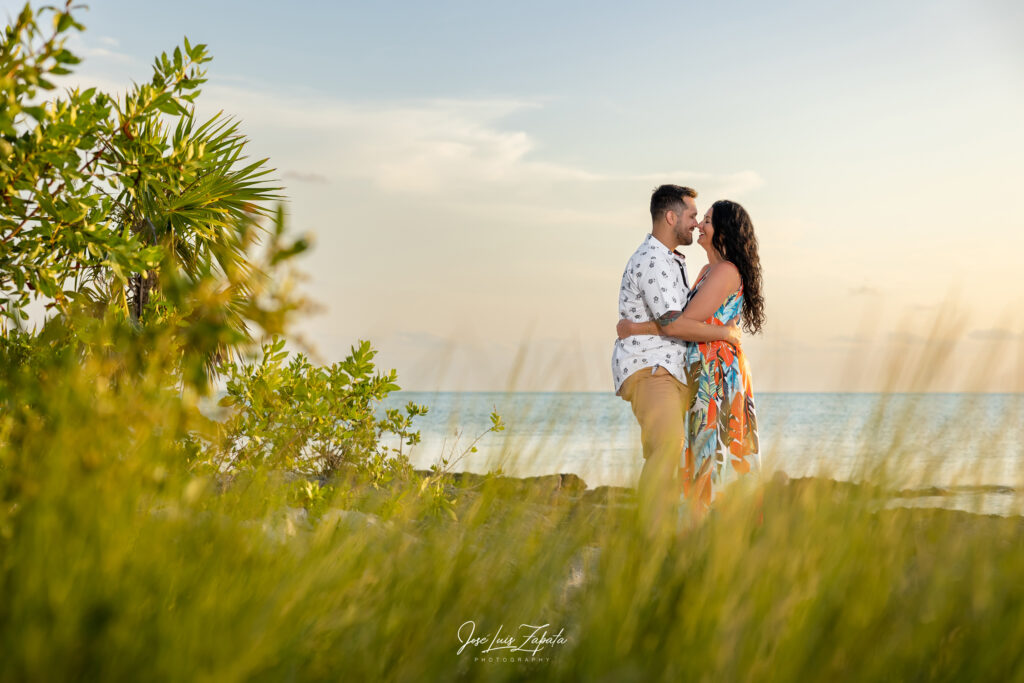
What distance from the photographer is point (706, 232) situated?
4652 mm

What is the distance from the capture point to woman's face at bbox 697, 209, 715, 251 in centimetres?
464

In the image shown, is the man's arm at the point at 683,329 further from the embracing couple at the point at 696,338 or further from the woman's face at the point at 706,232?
the woman's face at the point at 706,232

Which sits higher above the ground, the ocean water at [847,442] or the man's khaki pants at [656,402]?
the man's khaki pants at [656,402]

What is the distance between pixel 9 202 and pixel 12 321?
571mm

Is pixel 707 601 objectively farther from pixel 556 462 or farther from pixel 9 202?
pixel 9 202

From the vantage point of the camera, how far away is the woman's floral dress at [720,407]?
444 centimetres

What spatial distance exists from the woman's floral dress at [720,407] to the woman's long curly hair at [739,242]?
103mm

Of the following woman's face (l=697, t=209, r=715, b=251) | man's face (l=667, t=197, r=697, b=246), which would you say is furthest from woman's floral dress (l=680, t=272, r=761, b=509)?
man's face (l=667, t=197, r=697, b=246)

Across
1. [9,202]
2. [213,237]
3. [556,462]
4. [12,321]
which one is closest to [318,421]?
[213,237]

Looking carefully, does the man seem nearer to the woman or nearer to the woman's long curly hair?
the woman

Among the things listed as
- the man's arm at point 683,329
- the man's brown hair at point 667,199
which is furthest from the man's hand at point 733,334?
the man's brown hair at point 667,199

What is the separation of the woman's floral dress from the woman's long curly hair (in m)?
0.10

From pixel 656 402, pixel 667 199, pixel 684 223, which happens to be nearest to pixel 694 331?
pixel 656 402

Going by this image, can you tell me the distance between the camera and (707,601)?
6.63 ft
